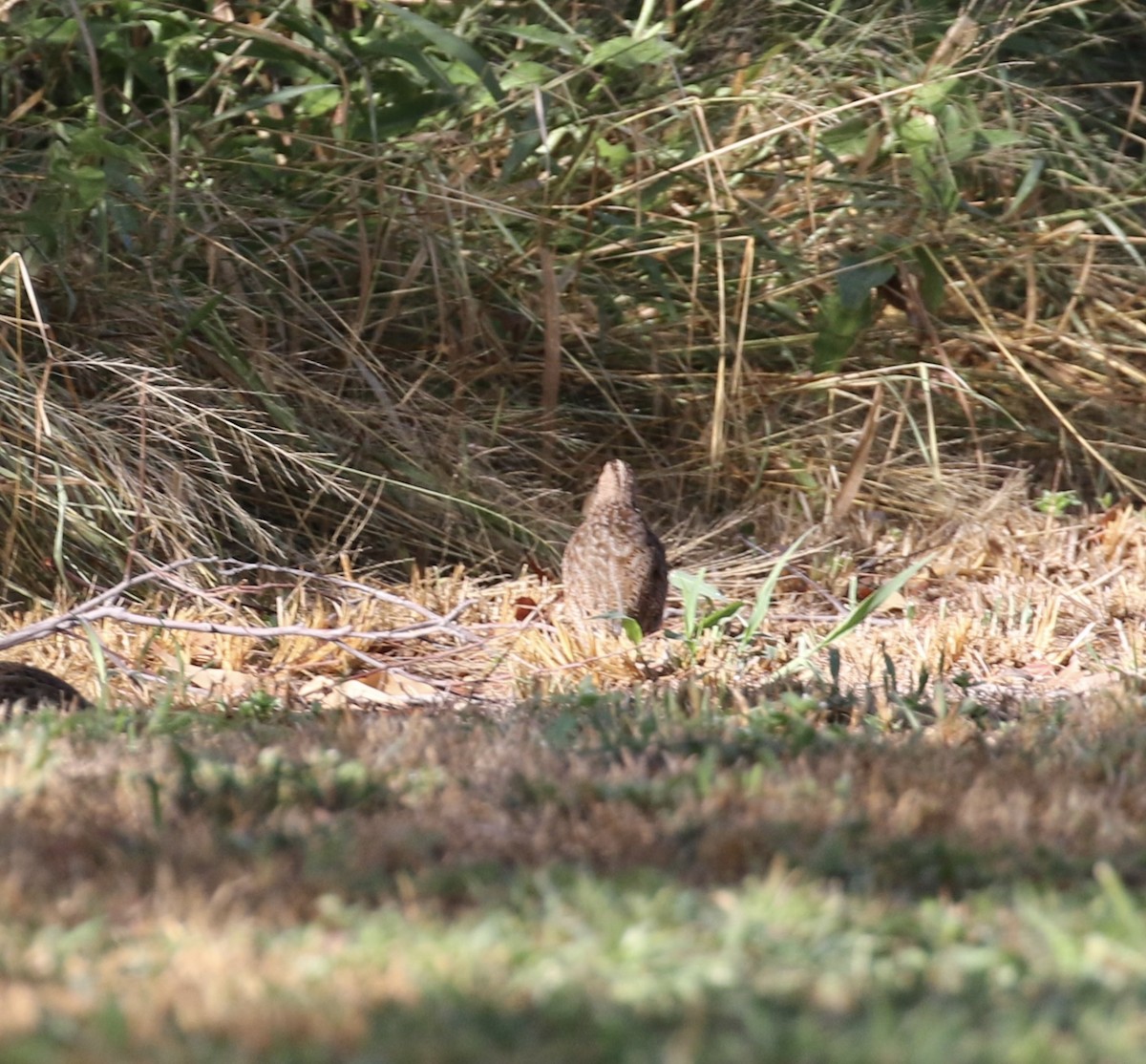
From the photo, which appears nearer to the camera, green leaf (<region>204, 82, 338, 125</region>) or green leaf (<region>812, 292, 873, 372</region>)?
green leaf (<region>204, 82, 338, 125</region>)

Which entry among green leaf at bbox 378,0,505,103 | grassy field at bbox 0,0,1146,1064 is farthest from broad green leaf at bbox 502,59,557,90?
green leaf at bbox 378,0,505,103

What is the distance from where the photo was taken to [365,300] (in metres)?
5.37

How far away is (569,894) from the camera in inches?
79.0

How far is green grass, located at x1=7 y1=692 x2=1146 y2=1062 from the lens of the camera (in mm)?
1583

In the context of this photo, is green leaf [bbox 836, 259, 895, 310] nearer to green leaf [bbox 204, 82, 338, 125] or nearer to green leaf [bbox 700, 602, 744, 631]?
green leaf [bbox 700, 602, 744, 631]

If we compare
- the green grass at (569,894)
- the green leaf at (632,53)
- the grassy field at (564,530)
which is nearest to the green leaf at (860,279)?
the grassy field at (564,530)

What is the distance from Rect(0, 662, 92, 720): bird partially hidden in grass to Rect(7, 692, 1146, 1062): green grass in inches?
15.9

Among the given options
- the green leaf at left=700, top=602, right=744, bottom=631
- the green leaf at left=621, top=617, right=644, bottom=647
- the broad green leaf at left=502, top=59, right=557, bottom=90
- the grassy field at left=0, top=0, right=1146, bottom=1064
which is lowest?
the green leaf at left=621, top=617, right=644, bottom=647

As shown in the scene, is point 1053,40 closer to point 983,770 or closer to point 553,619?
point 553,619

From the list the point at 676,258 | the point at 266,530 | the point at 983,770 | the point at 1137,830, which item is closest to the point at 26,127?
the point at 266,530

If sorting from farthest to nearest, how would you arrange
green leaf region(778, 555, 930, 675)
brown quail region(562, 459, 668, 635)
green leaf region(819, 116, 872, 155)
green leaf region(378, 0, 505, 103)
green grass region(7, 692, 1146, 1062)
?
green leaf region(819, 116, 872, 155) → green leaf region(378, 0, 505, 103) → brown quail region(562, 459, 668, 635) → green leaf region(778, 555, 930, 675) → green grass region(7, 692, 1146, 1062)

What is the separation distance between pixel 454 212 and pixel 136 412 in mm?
1393

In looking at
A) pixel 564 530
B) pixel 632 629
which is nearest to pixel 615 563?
pixel 632 629

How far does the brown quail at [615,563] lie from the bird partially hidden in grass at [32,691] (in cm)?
134
